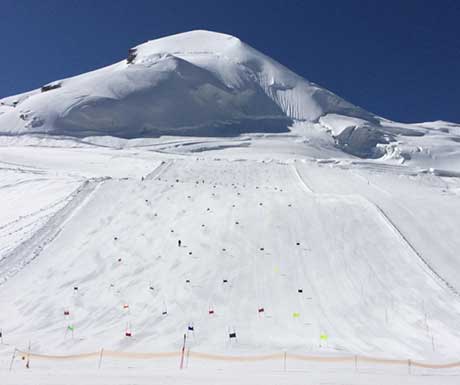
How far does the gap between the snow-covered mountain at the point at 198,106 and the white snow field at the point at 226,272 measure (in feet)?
55.8

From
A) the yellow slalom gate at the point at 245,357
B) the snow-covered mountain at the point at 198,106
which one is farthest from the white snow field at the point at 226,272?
the snow-covered mountain at the point at 198,106

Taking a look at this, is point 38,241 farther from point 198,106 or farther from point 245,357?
point 198,106

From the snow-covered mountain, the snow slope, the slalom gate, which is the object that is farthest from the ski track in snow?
the snow-covered mountain

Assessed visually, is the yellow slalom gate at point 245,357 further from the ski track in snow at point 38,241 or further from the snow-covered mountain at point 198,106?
the snow-covered mountain at point 198,106

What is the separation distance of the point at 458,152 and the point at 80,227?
47.2 meters

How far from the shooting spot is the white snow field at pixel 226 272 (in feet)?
34.0

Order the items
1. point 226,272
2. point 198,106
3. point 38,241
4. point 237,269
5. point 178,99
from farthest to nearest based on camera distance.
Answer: point 198,106
point 178,99
point 38,241
point 237,269
point 226,272

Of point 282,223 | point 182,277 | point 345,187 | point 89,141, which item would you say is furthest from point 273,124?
point 182,277

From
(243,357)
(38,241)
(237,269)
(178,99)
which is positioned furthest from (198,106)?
(243,357)

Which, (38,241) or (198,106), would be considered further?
(198,106)

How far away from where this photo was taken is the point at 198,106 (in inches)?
2473

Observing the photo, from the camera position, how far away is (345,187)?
28.0 m

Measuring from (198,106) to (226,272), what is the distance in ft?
161

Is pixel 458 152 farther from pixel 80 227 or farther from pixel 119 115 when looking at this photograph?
pixel 80 227
